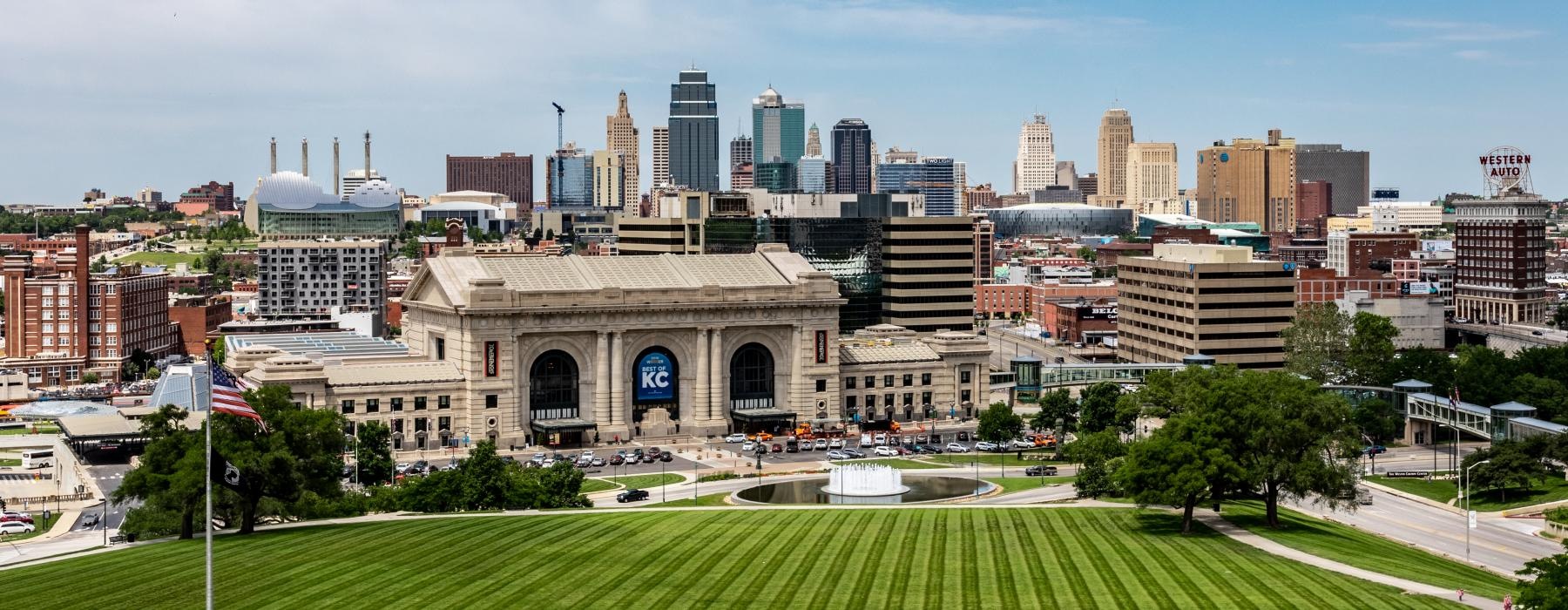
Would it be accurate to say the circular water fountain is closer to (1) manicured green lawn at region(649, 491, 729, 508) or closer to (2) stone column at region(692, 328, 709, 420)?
(1) manicured green lawn at region(649, 491, 729, 508)

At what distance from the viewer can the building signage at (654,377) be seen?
16600 cm

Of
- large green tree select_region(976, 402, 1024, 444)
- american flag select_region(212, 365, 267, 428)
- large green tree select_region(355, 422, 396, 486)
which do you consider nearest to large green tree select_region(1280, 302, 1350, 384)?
large green tree select_region(976, 402, 1024, 444)

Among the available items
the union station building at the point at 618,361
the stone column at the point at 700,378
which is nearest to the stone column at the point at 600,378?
the union station building at the point at 618,361

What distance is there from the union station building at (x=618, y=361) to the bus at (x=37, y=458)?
1588 cm

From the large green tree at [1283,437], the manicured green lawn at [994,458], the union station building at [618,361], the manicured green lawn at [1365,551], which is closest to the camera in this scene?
the manicured green lawn at [1365,551]

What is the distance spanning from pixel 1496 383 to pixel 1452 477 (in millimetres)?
33674

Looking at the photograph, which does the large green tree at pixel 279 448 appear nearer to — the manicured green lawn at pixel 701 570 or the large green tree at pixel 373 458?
the manicured green lawn at pixel 701 570

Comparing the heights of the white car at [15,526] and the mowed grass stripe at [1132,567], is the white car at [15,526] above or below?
below

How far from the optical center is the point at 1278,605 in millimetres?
79562

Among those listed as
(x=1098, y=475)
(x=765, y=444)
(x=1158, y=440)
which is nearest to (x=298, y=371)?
(x=765, y=444)

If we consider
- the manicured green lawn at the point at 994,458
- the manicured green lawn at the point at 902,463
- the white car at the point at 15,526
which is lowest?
the white car at the point at 15,526

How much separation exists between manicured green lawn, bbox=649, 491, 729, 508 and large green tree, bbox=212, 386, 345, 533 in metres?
25.9

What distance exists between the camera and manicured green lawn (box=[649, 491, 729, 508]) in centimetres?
12256

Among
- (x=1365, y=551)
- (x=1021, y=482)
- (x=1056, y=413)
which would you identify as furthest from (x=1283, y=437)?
(x=1056, y=413)
